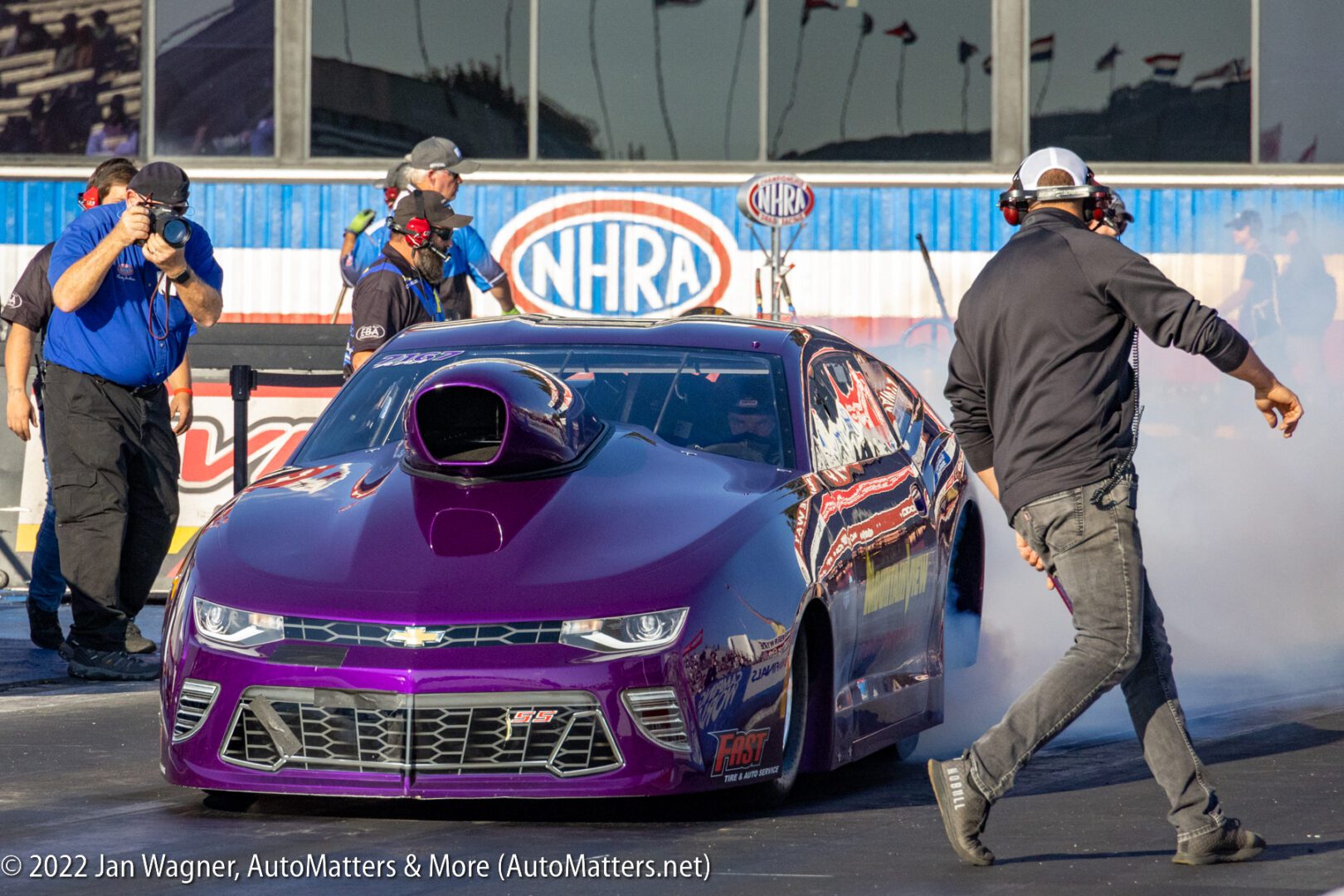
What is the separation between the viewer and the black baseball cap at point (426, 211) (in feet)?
30.9

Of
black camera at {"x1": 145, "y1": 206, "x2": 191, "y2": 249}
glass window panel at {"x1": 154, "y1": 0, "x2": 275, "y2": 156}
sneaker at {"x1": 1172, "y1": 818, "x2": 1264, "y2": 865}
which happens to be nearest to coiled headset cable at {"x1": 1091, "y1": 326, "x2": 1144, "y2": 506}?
→ sneaker at {"x1": 1172, "y1": 818, "x2": 1264, "y2": 865}

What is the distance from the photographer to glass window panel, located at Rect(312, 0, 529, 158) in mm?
23875

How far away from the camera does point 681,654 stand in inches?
226

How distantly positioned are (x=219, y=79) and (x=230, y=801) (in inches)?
743

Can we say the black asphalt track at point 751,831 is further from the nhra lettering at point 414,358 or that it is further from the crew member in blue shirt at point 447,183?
the crew member in blue shirt at point 447,183

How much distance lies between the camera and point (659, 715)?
5746 millimetres

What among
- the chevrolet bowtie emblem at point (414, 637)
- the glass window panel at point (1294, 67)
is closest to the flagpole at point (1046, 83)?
the glass window panel at point (1294, 67)

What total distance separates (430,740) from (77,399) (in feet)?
13.6

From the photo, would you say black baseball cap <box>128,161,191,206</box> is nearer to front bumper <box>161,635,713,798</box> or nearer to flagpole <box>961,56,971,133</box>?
front bumper <box>161,635,713,798</box>

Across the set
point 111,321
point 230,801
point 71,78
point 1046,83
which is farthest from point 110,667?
point 71,78

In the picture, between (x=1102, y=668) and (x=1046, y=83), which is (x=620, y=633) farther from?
(x=1046, y=83)

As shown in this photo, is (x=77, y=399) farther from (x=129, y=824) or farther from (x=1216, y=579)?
(x=1216, y=579)

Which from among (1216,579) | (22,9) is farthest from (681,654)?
(22,9)

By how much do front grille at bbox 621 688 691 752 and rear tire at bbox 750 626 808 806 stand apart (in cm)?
44
